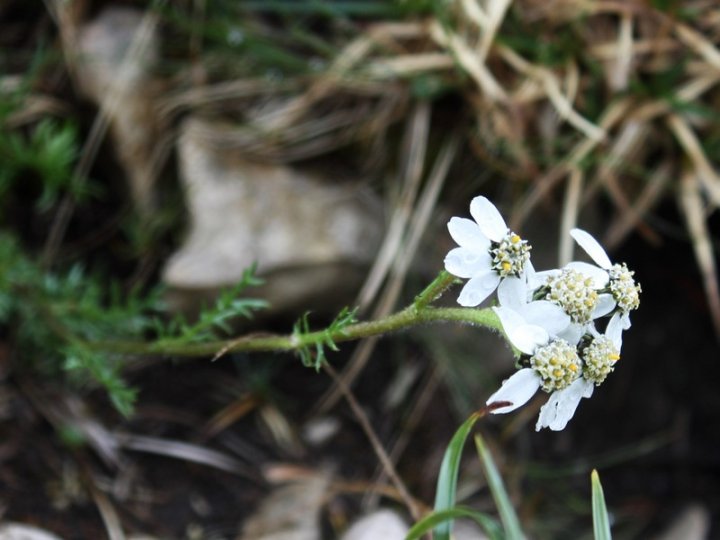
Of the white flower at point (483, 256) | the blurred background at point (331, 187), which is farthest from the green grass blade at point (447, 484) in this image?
the blurred background at point (331, 187)

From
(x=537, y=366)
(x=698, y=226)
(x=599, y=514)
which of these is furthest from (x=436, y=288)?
(x=698, y=226)

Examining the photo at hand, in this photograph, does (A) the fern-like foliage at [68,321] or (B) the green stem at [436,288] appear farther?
(A) the fern-like foliage at [68,321]

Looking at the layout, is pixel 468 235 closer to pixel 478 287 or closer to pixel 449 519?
pixel 478 287

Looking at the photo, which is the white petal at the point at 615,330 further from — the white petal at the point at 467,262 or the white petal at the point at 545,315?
the white petal at the point at 467,262

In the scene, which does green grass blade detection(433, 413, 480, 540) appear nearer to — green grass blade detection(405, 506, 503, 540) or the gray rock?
green grass blade detection(405, 506, 503, 540)

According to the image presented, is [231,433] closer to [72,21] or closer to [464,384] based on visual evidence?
[464,384]

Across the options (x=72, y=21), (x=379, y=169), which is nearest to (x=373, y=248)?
(x=379, y=169)

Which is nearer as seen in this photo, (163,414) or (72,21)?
(163,414)
